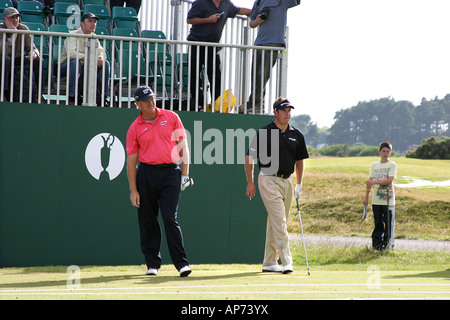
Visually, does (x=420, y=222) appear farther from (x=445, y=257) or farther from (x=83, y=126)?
(x=83, y=126)

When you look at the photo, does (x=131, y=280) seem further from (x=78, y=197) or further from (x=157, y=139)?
(x=78, y=197)

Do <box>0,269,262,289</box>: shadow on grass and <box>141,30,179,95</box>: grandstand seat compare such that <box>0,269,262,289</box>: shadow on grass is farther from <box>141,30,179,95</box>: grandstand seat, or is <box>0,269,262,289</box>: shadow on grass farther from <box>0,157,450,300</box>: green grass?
<box>141,30,179,95</box>: grandstand seat

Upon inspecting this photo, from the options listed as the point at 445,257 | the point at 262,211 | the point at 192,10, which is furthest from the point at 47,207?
the point at 445,257

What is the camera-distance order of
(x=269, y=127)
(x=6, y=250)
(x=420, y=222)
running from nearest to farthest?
(x=269, y=127) → (x=6, y=250) → (x=420, y=222)

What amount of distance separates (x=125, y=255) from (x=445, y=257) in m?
5.59

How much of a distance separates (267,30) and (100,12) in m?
3.52

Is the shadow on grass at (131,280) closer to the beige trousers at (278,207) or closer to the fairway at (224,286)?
the fairway at (224,286)

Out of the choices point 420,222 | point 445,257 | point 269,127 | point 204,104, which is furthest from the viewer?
point 420,222

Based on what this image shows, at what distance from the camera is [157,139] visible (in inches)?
283

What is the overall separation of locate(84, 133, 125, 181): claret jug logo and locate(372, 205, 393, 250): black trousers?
15.1 feet

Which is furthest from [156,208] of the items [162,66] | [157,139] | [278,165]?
[162,66]

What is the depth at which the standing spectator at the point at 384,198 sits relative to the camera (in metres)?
11.4

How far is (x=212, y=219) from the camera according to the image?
9477 millimetres
